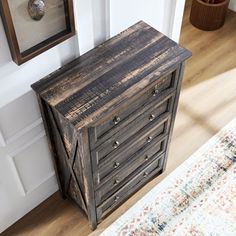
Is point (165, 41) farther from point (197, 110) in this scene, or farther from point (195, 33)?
point (195, 33)

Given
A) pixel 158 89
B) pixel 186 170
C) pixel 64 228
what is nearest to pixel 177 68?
pixel 158 89

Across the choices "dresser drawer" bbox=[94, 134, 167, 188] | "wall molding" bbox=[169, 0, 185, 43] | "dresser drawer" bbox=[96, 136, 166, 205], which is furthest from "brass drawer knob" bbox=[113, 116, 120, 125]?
"wall molding" bbox=[169, 0, 185, 43]

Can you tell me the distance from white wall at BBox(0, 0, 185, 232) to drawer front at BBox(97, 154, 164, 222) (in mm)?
313

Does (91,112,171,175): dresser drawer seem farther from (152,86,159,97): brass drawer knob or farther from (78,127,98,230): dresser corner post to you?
(152,86,159,97): brass drawer knob

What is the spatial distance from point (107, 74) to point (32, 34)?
0.32m

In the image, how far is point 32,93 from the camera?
158 cm

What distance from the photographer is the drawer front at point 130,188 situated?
1958 millimetres

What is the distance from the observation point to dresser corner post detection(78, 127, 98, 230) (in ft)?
4.68

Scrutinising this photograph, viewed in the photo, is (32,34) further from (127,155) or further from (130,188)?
(130,188)

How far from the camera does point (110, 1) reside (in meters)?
1.58

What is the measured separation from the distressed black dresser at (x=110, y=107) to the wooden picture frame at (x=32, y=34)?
134mm

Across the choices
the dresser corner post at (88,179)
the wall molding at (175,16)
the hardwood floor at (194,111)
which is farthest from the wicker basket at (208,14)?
the dresser corner post at (88,179)

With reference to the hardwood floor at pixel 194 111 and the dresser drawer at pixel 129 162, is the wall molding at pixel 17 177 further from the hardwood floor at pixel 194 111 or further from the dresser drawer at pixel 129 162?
the dresser drawer at pixel 129 162

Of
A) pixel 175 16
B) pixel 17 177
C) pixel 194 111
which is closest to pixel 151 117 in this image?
pixel 175 16
